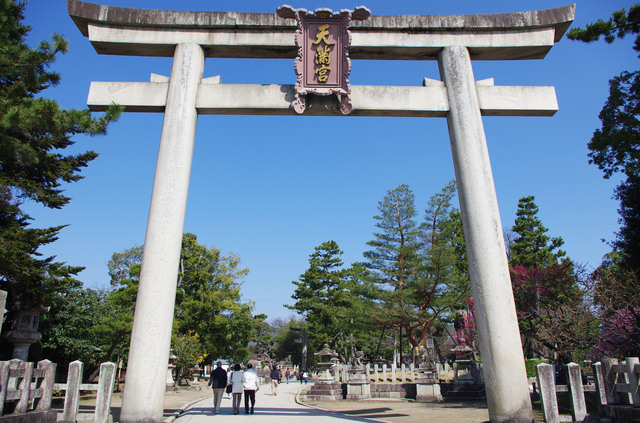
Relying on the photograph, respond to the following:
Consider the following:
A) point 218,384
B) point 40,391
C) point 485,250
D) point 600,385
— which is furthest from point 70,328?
point 600,385

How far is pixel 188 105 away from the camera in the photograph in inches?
266

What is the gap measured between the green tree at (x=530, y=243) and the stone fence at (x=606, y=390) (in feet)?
66.2

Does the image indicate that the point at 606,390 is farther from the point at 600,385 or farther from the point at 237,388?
the point at 237,388

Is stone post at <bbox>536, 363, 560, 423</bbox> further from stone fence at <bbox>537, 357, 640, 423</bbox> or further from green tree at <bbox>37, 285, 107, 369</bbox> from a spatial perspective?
green tree at <bbox>37, 285, 107, 369</bbox>

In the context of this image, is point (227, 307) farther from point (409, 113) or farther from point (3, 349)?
point (409, 113)

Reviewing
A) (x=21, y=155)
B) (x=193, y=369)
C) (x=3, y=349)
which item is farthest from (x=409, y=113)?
(x=193, y=369)

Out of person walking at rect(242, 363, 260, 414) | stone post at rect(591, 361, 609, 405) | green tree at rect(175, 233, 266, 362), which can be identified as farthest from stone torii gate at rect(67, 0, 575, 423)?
green tree at rect(175, 233, 266, 362)

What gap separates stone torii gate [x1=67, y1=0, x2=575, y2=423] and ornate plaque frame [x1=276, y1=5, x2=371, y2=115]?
0.60 feet

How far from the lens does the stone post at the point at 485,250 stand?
18.4ft

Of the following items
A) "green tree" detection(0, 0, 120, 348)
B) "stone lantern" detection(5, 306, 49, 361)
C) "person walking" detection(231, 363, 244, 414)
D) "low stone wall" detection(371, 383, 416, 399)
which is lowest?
"low stone wall" detection(371, 383, 416, 399)

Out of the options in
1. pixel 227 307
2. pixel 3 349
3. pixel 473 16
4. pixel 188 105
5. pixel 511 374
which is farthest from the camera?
pixel 227 307

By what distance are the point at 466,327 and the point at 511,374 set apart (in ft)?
74.2

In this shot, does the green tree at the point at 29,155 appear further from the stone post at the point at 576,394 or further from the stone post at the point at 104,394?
the stone post at the point at 576,394

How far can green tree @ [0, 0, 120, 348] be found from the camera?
21.8ft
